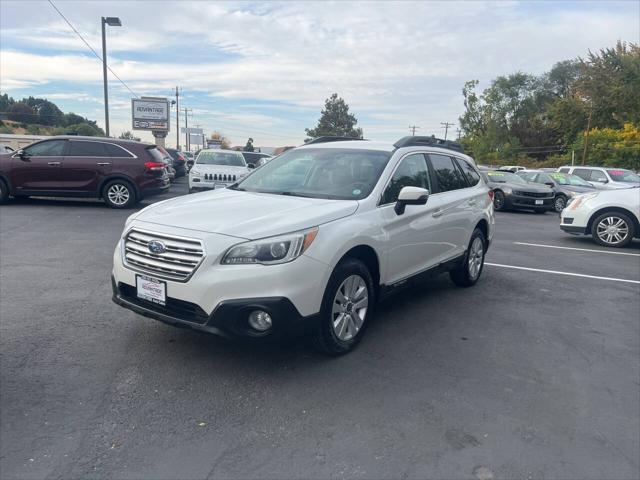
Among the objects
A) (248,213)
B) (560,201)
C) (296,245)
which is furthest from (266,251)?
(560,201)

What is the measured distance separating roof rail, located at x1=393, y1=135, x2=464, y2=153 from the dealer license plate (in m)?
2.76

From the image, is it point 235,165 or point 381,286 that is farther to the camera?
point 235,165

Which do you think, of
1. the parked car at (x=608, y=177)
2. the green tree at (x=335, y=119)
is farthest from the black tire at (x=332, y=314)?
the green tree at (x=335, y=119)

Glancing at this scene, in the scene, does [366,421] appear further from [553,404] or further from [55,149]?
[55,149]

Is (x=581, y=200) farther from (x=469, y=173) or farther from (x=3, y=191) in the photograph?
(x=3, y=191)

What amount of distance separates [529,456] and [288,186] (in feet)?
9.99

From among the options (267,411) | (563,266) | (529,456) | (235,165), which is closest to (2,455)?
(267,411)

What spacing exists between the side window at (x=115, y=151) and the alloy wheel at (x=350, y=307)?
10371mm

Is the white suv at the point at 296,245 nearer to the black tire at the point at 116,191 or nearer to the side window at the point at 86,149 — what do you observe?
the black tire at the point at 116,191

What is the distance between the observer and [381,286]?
15.1ft

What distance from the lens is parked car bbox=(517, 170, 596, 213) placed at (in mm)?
18641

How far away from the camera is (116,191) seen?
13070mm

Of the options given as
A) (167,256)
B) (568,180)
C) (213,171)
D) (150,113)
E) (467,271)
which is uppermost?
(150,113)

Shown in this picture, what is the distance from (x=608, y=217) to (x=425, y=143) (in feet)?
22.3
